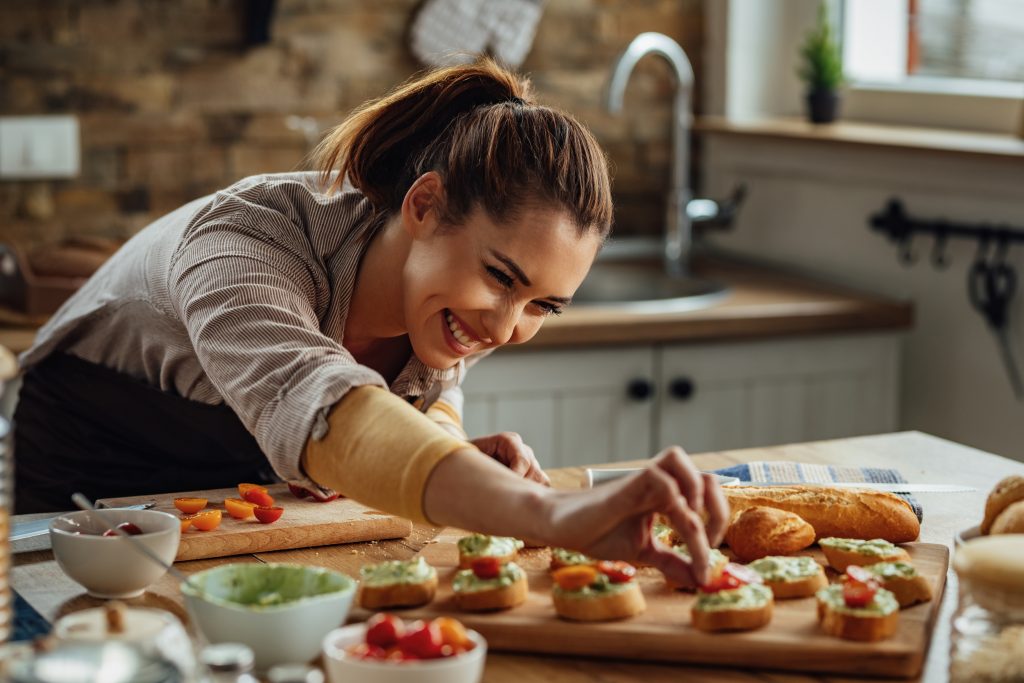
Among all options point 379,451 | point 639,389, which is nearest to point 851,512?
point 379,451

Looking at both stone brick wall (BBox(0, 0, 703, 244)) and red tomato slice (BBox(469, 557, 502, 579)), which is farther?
stone brick wall (BBox(0, 0, 703, 244))

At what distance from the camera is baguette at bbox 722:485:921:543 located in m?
1.45

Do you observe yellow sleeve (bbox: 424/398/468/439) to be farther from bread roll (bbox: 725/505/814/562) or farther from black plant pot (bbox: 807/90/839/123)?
black plant pot (bbox: 807/90/839/123)

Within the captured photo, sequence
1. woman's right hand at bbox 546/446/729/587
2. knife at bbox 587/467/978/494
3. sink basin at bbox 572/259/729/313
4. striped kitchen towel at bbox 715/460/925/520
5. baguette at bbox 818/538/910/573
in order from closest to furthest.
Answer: woman's right hand at bbox 546/446/729/587, baguette at bbox 818/538/910/573, knife at bbox 587/467/978/494, striped kitchen towel at bbox 715/460/925/520, sink basin at bbox 572/259/729/313

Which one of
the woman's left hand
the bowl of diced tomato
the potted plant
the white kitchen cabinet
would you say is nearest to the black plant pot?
the potted plant

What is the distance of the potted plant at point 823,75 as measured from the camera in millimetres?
3186

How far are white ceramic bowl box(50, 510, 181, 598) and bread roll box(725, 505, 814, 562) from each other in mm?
551

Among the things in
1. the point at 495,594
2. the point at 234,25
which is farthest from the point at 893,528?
the point at 234,25

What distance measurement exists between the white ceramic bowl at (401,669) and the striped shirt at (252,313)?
0.94 feet

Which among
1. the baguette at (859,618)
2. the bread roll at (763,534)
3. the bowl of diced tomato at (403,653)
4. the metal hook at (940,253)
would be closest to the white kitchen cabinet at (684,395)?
the metal hook at (940,253)

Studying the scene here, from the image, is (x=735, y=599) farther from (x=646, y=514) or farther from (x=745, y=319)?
(x=745, y=319)

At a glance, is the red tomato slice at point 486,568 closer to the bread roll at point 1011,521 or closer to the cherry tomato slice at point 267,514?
the cherry tomato slice at point 267,514

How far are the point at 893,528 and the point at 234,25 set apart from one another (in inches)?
80.8

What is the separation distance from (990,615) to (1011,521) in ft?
0.78
